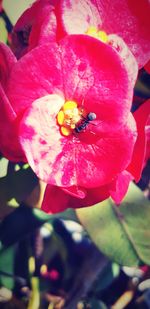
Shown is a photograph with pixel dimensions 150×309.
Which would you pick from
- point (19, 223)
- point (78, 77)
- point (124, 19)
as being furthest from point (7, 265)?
point (124, 19)

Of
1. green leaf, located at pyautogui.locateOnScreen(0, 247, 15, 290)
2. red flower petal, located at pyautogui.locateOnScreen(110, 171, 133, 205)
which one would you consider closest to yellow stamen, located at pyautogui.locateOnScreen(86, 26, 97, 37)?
red flower petal, located at pyautogui.locateOnScreen(110, 171, 133, 205)

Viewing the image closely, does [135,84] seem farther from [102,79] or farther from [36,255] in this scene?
[36,255]

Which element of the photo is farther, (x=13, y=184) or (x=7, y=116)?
(x=13, y=184)

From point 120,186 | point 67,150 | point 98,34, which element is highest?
point 98,34

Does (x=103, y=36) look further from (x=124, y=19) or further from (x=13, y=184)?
(x=13, y=184)

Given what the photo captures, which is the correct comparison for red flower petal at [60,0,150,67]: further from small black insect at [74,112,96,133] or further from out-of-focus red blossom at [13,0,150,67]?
small black insect at [74,112,96,133]

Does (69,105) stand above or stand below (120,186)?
above

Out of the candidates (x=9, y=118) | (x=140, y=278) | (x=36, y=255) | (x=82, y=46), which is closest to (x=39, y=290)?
(x=36, y=255)
